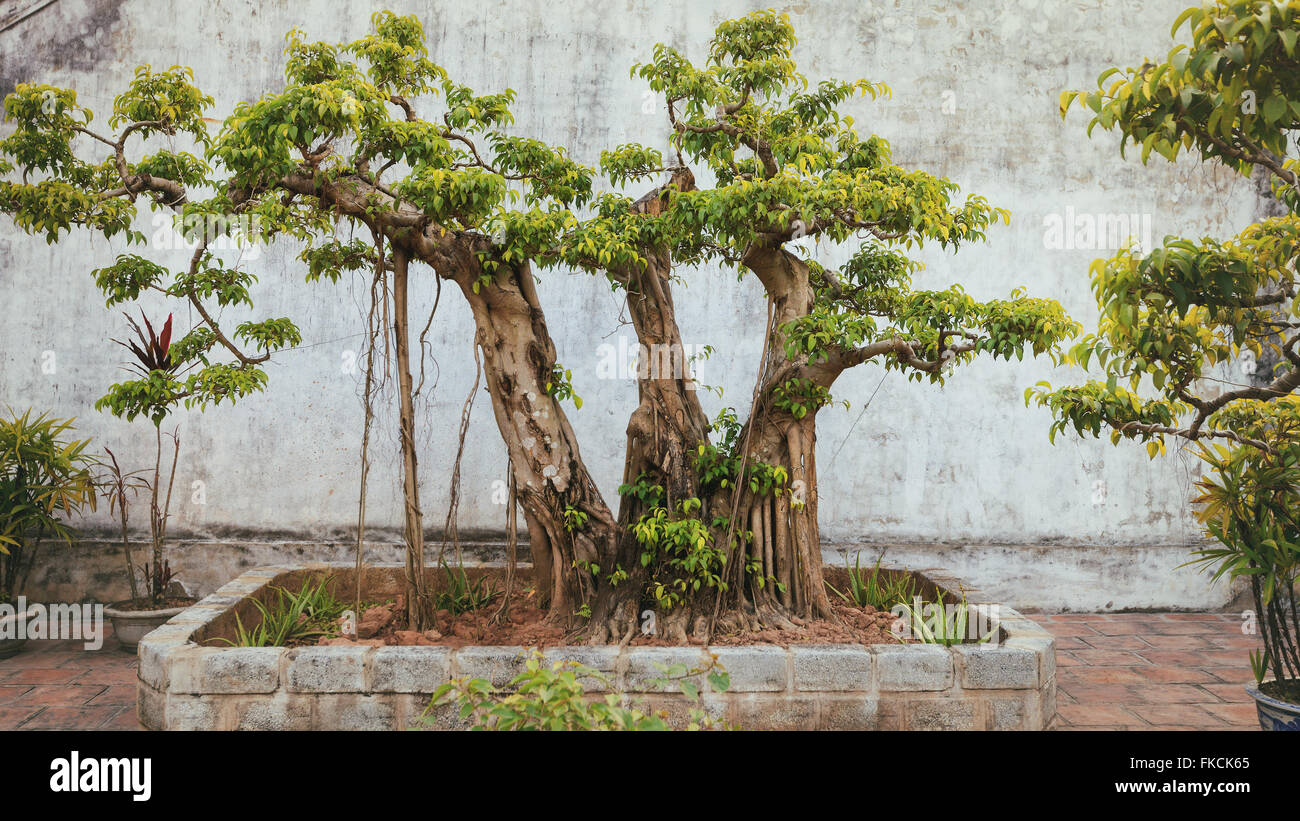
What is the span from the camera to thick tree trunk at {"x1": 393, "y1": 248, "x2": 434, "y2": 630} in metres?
4.05

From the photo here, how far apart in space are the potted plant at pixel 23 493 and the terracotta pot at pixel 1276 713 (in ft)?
19.2

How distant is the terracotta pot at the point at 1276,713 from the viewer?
10.5 feet

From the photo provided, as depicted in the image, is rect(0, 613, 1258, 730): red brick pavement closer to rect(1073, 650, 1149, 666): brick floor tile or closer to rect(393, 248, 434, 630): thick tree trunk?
rect(1073, 650, 1149, 666): brick floor tile

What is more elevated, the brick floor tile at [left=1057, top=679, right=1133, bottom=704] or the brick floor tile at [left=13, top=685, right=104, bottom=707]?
the brick floor tile at [left=13, top=685, right=104, bottom=707]

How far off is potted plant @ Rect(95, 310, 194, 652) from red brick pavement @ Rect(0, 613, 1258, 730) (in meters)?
0.22

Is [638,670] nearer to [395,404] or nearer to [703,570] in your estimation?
[703,570]

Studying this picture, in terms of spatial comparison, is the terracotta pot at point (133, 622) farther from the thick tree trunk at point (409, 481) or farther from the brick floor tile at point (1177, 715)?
the brick floor tile at point (1177, 715)

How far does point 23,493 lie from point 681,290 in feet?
13.4

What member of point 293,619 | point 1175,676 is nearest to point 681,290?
point 293,619

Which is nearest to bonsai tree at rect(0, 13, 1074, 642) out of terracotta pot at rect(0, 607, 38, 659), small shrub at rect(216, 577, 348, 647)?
small shrub at rect(216, 577, 348, 647)

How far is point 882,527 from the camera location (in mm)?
6062

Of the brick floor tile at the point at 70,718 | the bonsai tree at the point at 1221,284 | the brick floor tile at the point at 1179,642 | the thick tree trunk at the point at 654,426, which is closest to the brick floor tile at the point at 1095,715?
the bonsai tree at the point at 1221,284
